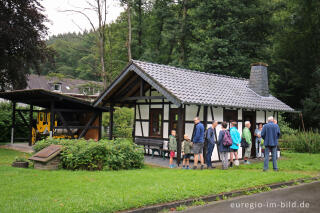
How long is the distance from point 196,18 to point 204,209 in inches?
1059

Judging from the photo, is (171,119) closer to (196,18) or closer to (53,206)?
(53,206)


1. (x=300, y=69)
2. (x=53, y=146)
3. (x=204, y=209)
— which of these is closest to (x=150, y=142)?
(x=53, y=146)

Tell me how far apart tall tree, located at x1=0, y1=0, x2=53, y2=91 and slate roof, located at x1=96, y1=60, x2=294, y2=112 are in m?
8.17

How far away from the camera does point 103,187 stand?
7.67m

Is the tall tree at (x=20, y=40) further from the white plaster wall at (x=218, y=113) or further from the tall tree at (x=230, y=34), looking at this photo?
the tall tree at (x=230, y=34)

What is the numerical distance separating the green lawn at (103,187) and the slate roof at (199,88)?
3.93m

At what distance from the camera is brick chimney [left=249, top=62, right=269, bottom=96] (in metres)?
18.6

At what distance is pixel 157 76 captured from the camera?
14008 mm

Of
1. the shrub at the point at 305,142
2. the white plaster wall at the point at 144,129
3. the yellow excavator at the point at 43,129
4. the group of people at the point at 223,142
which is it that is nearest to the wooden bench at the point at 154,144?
the white plaster wall at the point at 144,129

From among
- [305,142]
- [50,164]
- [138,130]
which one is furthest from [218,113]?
[305,142]

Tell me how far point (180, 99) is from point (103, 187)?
554 cm

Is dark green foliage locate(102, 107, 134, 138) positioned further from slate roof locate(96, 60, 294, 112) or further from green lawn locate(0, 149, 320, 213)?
green lawn locate(0, 149, 320, 213)

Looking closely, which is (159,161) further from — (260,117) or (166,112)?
(260,117)

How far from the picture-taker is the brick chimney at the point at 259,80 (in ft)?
61.1
